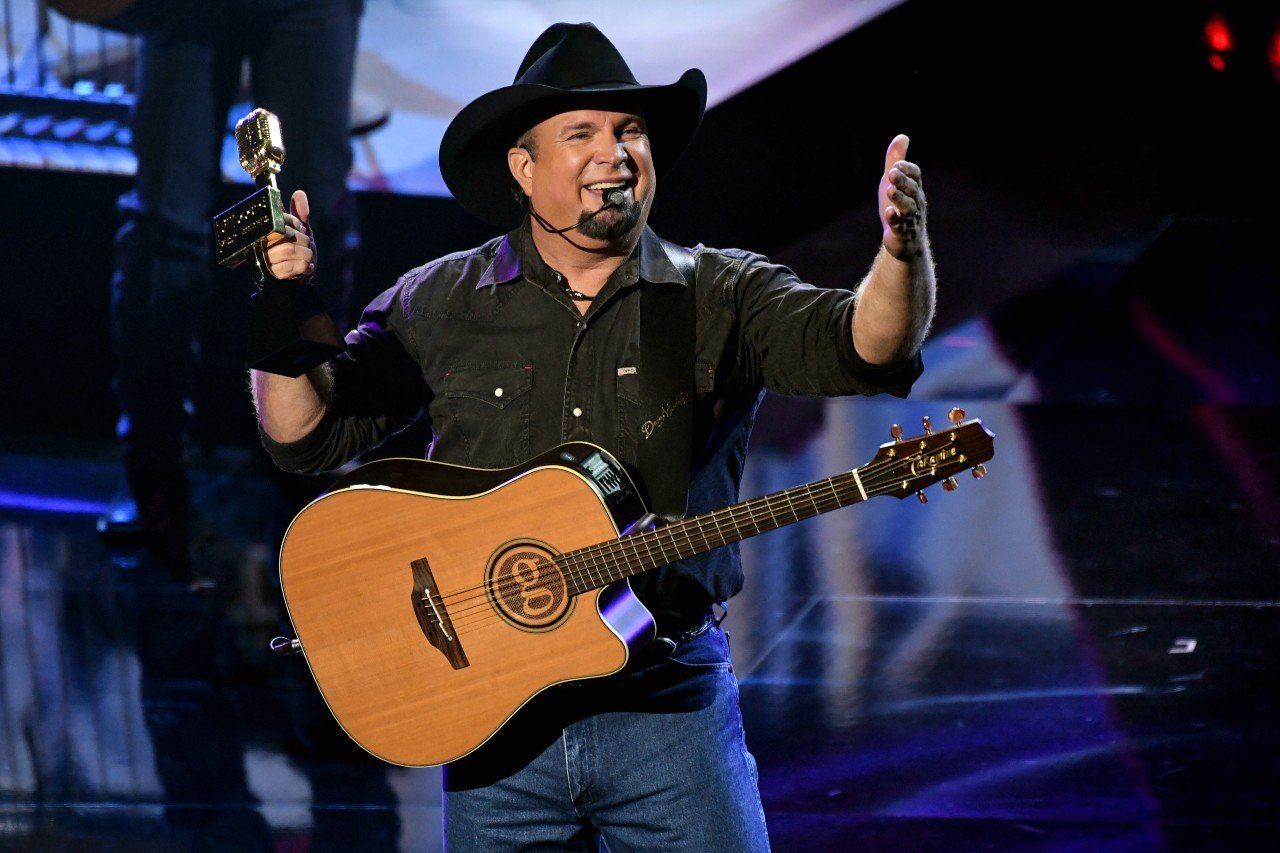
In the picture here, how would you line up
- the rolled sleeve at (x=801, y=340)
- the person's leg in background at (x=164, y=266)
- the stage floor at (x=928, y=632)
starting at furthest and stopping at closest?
the person's leg in background at (x=164, y=266)
the stage floor at (x=928, y=632)
the rolled sleeve at (x=801, y=340)

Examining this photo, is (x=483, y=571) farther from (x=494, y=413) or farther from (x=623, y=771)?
(x=623, y=771)

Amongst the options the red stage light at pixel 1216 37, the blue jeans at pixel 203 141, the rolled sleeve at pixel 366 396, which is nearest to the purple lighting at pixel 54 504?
the blue jeans at pixel 203 141

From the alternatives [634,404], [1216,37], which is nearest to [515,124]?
[634,404]

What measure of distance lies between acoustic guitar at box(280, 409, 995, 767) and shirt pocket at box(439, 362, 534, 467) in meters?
0.09

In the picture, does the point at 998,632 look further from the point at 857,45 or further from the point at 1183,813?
the point at 857,45

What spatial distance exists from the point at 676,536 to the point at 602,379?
37cm

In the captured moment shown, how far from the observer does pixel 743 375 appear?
2.30 m

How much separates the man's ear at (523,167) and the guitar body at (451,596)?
1.78 ft

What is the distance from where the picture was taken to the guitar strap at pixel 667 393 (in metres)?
2.15

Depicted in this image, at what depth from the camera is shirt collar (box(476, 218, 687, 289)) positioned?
227cm

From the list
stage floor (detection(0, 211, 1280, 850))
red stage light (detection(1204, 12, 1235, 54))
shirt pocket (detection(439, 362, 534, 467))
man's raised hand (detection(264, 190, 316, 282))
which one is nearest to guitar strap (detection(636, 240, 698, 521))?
shirt pocket (detection(439, 362, 534, 467))

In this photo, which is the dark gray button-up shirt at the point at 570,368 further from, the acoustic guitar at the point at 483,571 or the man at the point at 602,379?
the acoustic guitar at the point at 483,571

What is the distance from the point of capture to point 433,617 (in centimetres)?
219

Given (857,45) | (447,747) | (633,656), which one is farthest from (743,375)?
(857,45)
